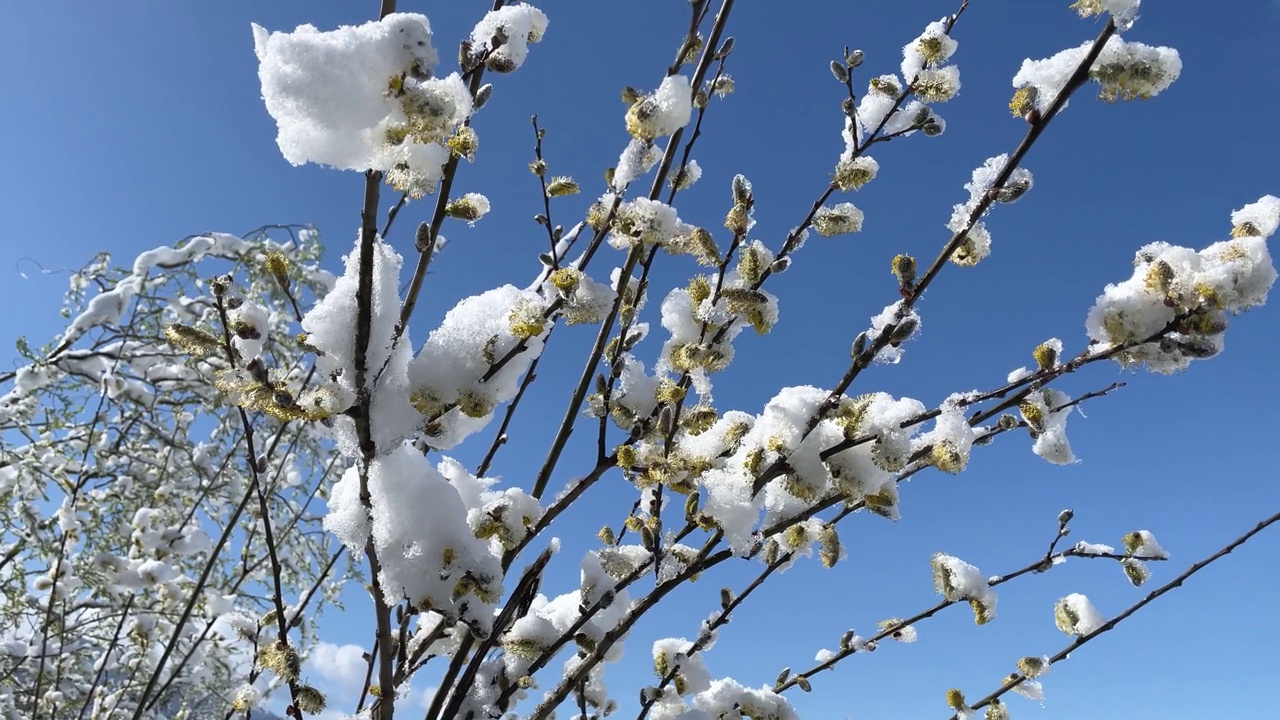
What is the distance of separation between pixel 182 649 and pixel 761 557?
147 inches

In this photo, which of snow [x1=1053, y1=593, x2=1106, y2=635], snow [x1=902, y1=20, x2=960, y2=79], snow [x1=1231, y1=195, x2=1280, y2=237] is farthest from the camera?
snow [x1=1053, y1=593, x2=1106, y2=635]

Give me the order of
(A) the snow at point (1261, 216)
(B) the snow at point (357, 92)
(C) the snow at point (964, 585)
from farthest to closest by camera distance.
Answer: (C) the snow at point (964, 585) → (A) the snow at point (1261, 216) → (B) the snow at point (357, 92)

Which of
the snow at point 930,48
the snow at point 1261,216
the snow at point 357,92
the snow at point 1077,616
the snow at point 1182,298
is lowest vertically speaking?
the snow at point 1077,616

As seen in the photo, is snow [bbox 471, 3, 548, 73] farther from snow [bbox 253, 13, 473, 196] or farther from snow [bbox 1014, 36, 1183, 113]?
snow [bbox 1014, 36, 1183, 113]

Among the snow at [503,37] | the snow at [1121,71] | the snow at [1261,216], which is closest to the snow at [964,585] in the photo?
the snow at [1261,216]

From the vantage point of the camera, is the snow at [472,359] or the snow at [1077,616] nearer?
the snow at [472,359]

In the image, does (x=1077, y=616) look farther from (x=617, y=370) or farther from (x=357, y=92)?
(x=357, y=92)

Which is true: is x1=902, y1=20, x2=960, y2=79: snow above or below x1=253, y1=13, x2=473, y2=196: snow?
above

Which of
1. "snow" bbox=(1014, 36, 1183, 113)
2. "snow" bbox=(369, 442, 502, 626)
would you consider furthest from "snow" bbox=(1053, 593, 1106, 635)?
"snow" bbox=(369, 442, 502, 626)

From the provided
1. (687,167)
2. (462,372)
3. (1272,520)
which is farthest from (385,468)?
(1272,520)

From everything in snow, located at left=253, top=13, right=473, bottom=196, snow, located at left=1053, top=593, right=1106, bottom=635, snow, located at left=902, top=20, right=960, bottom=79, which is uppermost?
snow, located at left=902, top=20, right=960, bottom=79

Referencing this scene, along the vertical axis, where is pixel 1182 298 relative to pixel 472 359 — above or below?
below

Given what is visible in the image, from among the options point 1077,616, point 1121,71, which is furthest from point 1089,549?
point 1121,71

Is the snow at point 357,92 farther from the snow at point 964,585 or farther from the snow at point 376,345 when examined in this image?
the snow at point 964,585
